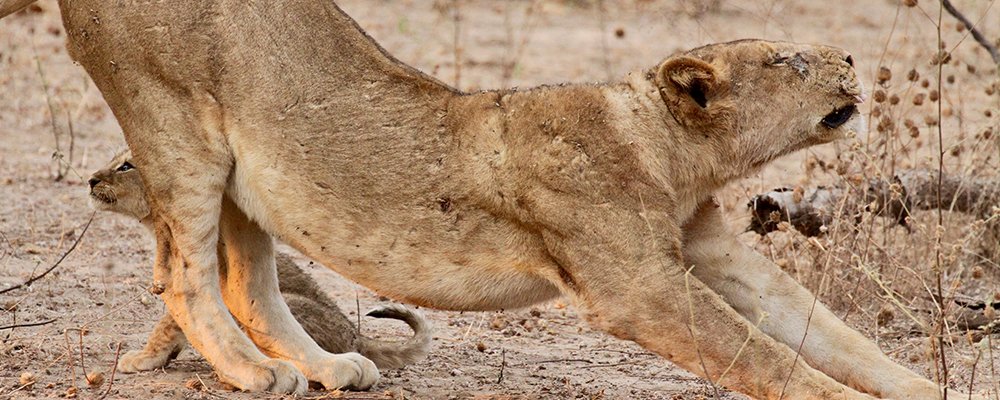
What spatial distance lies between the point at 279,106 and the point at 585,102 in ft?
3.25

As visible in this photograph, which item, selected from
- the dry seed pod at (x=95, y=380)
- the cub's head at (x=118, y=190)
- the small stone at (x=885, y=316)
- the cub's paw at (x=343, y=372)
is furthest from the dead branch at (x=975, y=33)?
the dry seed pod at (x=95, y=380)

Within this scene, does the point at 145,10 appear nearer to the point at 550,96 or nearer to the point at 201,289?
the point at 201,289

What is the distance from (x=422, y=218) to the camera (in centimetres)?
491

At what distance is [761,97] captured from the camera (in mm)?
4812

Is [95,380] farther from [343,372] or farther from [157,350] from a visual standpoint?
[343,372]

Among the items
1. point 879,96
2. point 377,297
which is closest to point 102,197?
point 377,297

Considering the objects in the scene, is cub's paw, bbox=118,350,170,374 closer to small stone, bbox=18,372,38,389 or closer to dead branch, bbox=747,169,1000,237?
small stone, bbox=18,372,38,389

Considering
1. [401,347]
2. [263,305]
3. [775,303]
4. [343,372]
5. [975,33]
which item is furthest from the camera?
[975,33]

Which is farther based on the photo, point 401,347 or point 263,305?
point 401,347

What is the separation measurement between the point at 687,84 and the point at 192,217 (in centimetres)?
171

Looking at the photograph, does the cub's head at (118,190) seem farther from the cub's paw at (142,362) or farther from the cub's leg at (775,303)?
the cub's leg at (775,303)

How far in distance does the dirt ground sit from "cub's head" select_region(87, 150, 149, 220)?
0.28m

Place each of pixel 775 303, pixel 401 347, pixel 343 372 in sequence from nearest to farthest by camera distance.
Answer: pixel 775 303
pixel 343 372
pixel 401 347

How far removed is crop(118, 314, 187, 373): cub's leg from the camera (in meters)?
5.63
